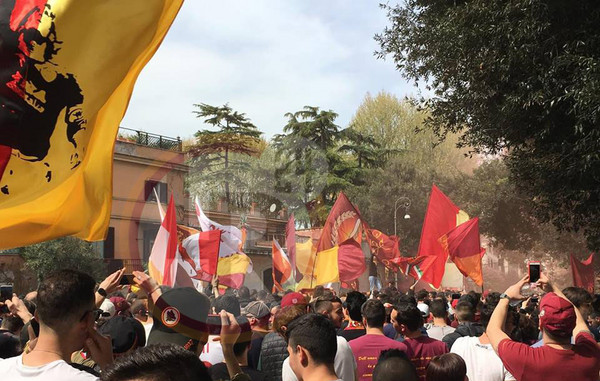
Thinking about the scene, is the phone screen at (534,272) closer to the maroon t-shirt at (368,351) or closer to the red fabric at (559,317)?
the red fabric at (559,317)

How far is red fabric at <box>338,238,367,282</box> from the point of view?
53.4 ft

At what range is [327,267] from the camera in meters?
16.5

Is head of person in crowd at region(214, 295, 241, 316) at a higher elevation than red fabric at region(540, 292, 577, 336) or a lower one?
higher

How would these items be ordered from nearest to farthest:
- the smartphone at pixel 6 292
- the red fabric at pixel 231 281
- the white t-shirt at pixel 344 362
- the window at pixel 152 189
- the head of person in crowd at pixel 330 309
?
the white t-shirt at pixel 344 362 < the smartphone at pixel 6 292 < the head of person in crowd at pixel 330 309 < the red fabric at pixel 231 281 < the window at pixel 152 189

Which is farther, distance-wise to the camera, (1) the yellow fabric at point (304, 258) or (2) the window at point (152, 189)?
(2) the window at point (152, 189)

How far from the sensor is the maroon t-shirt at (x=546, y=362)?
417cm

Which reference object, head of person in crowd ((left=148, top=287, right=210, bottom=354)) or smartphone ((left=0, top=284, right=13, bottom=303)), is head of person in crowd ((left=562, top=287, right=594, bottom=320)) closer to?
head of person in crowd ((left=148, top=287, right=210, bottom=354))

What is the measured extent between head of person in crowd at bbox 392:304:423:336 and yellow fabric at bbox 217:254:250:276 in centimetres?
1247

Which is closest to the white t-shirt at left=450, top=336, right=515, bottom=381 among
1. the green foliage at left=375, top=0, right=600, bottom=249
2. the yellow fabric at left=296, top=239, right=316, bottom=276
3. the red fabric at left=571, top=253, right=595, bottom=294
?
the green foliage at left=375, top=0, right=600, bottom=249

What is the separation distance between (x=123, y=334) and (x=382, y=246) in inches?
971

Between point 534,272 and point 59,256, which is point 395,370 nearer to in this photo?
point 534,272

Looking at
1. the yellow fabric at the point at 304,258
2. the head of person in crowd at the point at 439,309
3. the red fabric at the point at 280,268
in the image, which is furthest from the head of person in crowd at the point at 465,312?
the yellow fabric at the point at 304,258

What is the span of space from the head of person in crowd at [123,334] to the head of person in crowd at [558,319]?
8.00 feet

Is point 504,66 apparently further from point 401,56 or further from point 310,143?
point 310,143
